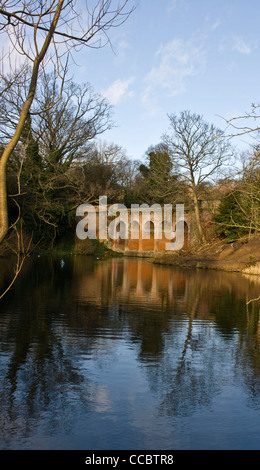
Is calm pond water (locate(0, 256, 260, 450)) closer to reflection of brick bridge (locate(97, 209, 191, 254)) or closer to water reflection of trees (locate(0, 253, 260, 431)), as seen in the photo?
water reflection of trees (locate(0, 253, 260, 431))

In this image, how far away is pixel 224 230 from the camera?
31.9 m

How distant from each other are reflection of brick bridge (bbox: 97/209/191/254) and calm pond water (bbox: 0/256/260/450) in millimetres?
22767

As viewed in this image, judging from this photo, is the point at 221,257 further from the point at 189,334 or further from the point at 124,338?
the point at 124,338

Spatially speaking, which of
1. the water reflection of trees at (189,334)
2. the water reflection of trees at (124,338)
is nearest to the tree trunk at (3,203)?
the water reflection of trees at (124,338)

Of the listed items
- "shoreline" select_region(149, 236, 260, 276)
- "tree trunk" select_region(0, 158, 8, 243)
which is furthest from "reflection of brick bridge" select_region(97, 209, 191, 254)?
"tree trunk" select_region(0, 158, 8, 243)

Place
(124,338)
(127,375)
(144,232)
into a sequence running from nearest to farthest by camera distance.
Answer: (127,375) < (124,338) < (144,232)

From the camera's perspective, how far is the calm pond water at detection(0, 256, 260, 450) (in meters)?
4.79

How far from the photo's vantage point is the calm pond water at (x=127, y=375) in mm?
4793

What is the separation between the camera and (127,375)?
6.66 m

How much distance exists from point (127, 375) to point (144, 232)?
3048 centimetres

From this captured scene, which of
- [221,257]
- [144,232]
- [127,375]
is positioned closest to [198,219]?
[144,232]

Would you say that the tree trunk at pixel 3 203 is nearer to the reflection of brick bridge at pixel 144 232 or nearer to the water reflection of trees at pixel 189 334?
the water reflection of trees at pixel 189 334

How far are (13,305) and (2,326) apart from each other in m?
2.58
